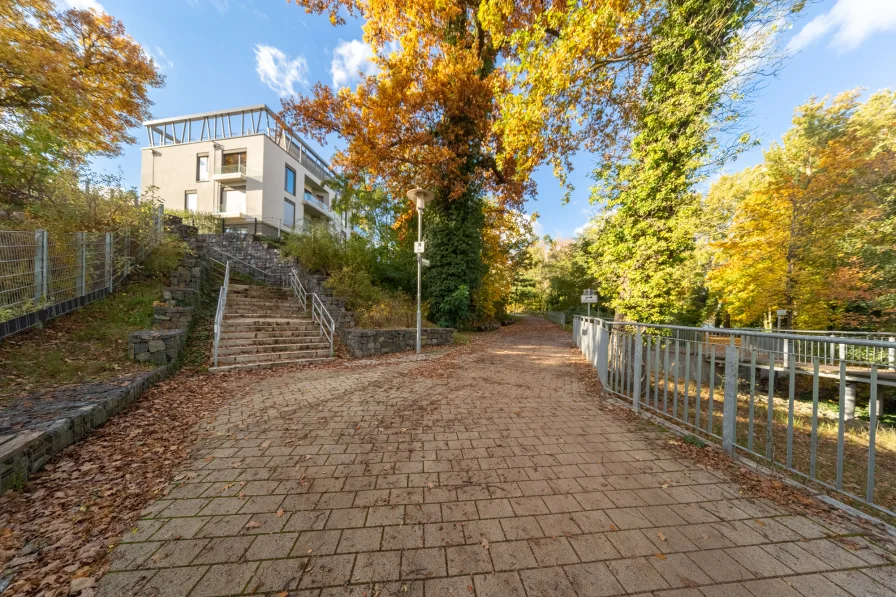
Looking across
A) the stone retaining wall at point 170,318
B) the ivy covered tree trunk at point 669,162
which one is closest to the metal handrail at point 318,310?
the stone retaining wall at point 170,318

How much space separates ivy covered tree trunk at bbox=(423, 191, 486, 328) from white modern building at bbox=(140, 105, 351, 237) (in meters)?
11.0

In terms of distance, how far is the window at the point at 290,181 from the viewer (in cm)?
2587

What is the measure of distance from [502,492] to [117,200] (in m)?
11.8

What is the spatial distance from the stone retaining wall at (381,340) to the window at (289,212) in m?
19.8

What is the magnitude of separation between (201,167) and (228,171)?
2615 mm

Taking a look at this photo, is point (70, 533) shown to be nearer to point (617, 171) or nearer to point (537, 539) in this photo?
point (537, 539)

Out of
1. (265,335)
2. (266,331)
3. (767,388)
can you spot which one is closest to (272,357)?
(265,335)

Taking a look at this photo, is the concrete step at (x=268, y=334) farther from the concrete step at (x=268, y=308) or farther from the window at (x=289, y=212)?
the window at (x=289, y=212)

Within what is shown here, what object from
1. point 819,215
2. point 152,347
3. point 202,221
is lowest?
point 152,347

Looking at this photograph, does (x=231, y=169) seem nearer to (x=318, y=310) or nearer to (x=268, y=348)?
(x=318, y=310)

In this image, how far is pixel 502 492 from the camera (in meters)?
2.53

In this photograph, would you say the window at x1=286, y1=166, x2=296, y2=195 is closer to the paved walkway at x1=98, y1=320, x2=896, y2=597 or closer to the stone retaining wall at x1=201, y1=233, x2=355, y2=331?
the stone retaining wall at x1=201, y1=233, x2=355, y2=331

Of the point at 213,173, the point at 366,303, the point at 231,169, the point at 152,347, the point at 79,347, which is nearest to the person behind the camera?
the point at 79,347

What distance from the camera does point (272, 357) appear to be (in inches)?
289
